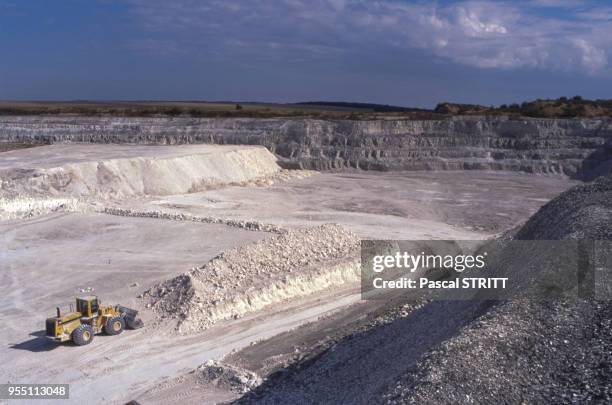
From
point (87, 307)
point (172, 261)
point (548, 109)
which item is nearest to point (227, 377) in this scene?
point (87, 307)

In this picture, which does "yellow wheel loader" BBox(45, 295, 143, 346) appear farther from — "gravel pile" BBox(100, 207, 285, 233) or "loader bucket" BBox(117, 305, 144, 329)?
"gravel pile" BBox(100, 207, 285, 233)

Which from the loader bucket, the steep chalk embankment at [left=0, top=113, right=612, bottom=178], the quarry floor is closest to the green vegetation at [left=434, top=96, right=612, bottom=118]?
the steep chalk embankment at [left=0, top=113, right=612, bottom=178]

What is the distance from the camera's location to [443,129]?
42.9 metres

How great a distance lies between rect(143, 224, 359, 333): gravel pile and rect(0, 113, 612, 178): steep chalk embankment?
2408 centimetres

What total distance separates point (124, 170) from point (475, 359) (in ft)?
84.2

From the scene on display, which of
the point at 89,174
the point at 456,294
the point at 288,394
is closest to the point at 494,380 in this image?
the point at 288,394

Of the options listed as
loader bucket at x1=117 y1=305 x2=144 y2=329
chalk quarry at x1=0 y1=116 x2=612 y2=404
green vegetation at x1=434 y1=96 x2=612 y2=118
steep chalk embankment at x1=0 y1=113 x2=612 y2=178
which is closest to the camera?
chalk quarry at x1=0 y1=116 x2=612 y2=404

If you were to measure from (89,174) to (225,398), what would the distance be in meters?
20.9

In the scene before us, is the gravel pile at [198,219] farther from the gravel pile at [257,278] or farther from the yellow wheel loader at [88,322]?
the yellow wheel loader at [88,322]

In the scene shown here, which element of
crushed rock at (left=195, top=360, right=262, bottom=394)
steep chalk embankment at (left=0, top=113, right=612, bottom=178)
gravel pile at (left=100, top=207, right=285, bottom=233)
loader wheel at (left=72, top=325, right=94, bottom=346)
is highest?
steep chalk embankment at (left=0, top=113, right=612, bottom=178)

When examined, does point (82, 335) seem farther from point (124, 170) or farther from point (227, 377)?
point (124, 170)

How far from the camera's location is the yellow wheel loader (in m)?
11.2

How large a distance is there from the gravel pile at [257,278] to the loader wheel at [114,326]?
1.10 m

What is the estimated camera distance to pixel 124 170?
29625 millimetres
